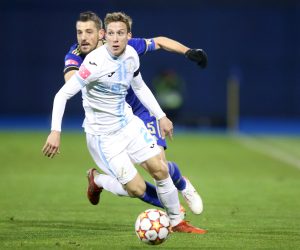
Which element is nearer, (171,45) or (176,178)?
(171,45)

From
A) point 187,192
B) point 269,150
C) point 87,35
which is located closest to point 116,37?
point 87,35

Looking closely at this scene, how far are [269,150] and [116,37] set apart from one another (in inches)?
431

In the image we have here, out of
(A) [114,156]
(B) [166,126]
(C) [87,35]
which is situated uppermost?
(C) [87,35]

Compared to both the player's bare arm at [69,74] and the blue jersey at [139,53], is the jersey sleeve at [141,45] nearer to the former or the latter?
the blue jersey at [139,53]

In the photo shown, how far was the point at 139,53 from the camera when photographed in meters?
8.44

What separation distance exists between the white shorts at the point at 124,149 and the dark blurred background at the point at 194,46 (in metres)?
17.9

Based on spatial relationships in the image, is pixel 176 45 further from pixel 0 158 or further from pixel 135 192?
pixel 0 158

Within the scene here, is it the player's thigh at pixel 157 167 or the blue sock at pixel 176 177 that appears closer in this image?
the player's thigh at pixel 157 167

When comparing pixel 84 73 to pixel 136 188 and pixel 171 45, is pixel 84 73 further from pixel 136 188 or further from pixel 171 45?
pixel 171 45

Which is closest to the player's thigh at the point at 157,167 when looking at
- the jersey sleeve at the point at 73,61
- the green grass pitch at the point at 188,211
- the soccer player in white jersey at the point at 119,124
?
the soccer player in white jersey at the point at 119,124

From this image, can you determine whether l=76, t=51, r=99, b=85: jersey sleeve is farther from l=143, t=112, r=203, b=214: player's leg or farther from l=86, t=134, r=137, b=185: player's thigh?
l=143, t=112, r=203, b=214: player's leg

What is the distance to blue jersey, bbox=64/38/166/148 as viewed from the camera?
27.6 ft

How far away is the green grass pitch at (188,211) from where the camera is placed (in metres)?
7.67

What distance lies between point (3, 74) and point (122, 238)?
19.0 meters
